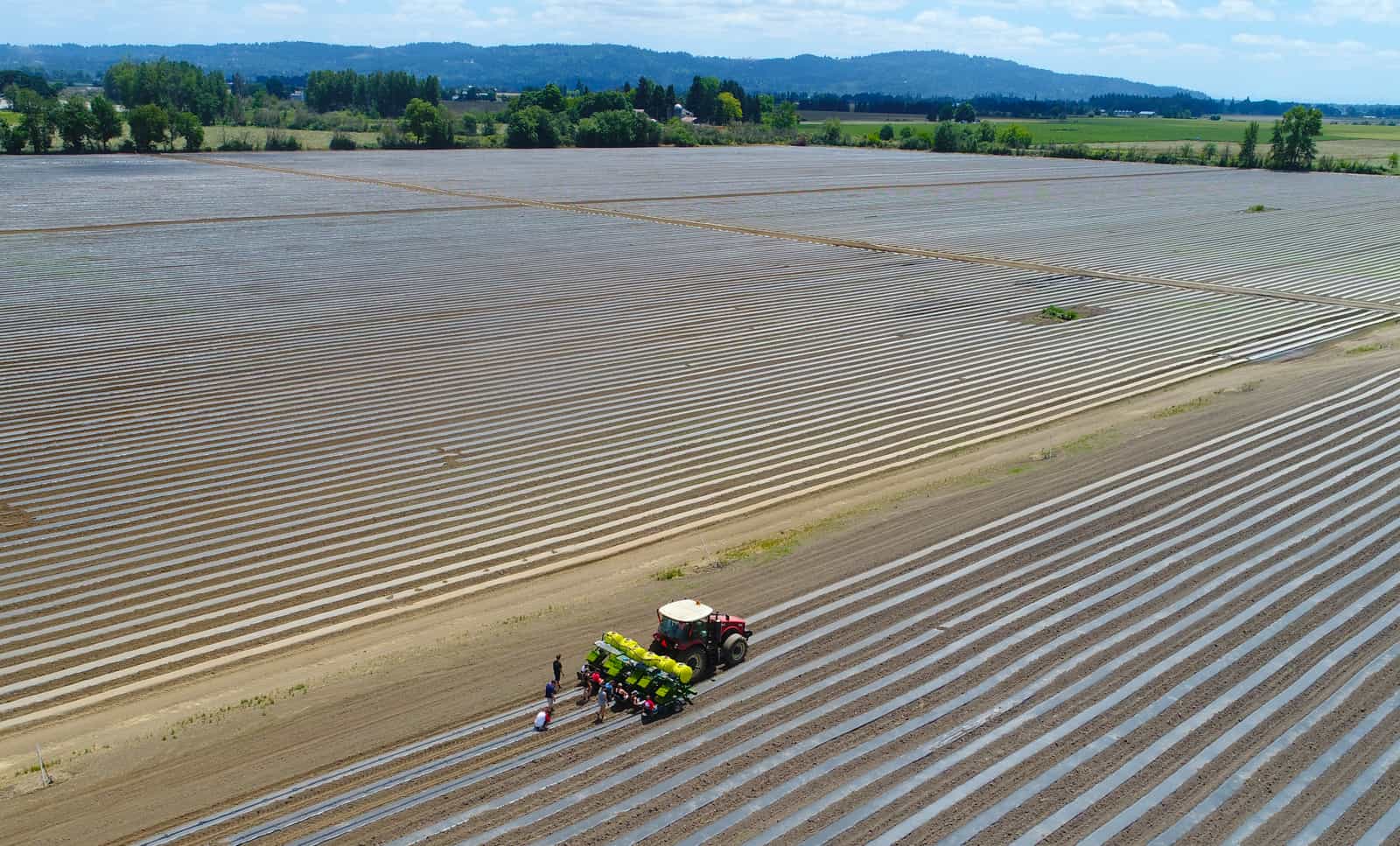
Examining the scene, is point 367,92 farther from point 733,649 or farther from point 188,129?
point 733,649

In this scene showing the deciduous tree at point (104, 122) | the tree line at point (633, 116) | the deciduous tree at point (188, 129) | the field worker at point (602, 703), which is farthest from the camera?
the tree line at point (633, 116)

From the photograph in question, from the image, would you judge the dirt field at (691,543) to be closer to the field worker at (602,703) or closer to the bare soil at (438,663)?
the bare soil at (438,663)

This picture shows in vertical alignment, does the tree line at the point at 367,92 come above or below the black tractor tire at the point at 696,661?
above

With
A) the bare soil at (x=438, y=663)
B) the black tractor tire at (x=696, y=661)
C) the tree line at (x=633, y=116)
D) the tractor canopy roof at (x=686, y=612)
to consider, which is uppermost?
the tree line at (x=633, y=116)

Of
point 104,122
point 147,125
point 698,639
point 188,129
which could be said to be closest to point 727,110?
point 188,129

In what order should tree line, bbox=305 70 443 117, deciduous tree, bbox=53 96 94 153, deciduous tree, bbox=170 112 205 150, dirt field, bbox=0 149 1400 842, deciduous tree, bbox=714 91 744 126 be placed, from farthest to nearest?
tree line, bbox=305 70 443 117
deciduous tree, bbox=714 91 744 126
deciduous tree, bbox=170 112 205 150
deciduous tree, bbox=53 96 94 153
dirt field, bbox=0 149 1400 842

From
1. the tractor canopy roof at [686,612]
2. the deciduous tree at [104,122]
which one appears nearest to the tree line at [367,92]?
the deciduous tree at [104,122]

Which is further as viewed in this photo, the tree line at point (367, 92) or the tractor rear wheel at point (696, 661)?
the tree line at point (367, 92)

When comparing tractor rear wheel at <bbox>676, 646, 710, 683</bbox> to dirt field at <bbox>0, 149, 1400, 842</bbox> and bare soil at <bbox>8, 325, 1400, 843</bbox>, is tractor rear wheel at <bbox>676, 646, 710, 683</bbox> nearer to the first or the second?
dirt field at <bbox>0, 149, 1400, 842</bbox>

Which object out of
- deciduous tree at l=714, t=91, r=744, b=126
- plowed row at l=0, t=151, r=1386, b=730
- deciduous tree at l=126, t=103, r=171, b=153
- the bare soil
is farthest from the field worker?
deciduous tree at l=714, t=91, r=744, b=126
